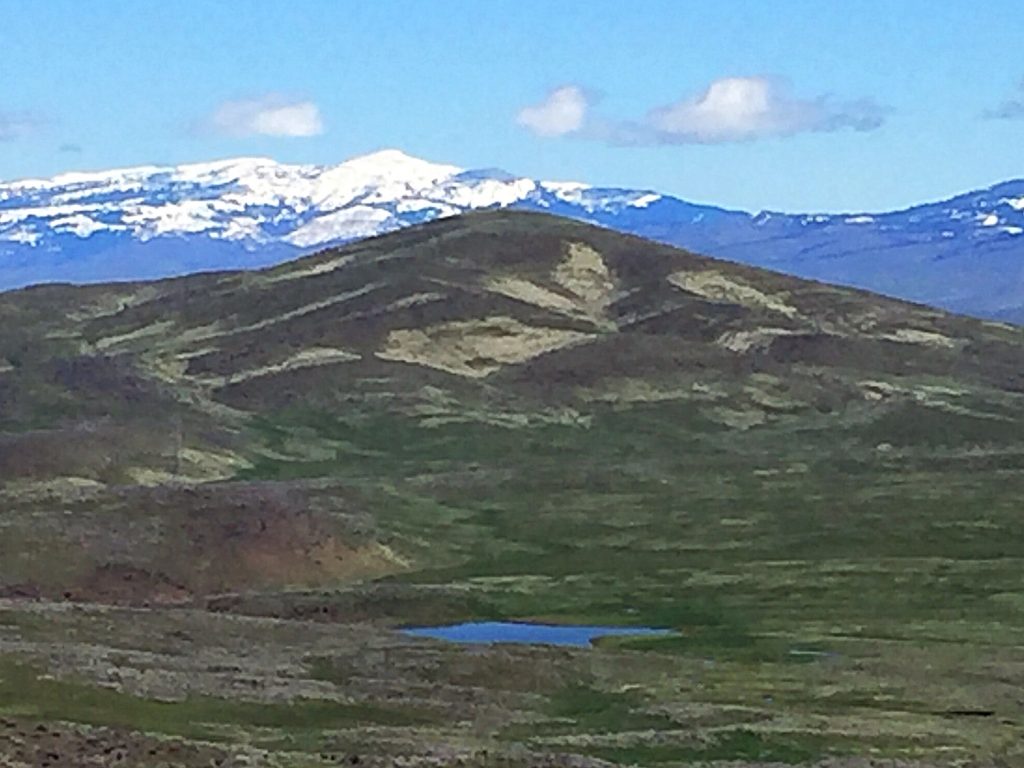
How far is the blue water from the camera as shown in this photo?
426ft

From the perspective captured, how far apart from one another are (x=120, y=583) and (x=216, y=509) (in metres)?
17.9

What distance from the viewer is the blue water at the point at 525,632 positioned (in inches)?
5108

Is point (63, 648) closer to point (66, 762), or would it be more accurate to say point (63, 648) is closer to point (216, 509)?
point (66, 762)

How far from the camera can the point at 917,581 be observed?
155 metres

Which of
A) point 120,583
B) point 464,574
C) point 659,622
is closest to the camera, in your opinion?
point 659,622

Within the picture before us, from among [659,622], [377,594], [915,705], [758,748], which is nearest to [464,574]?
[377,594]

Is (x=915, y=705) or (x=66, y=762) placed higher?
(x=66, y=762)

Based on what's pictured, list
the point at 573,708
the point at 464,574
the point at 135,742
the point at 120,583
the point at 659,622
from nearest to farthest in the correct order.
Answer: the point at 135,742, the point at 573,708, the point at 659,622, the point at 120,583, the point at 464,574

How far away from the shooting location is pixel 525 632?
440 feet

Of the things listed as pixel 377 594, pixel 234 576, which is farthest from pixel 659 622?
pixel 234 576

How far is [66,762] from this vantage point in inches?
2564

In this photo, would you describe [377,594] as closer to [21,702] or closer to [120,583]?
[120,583]

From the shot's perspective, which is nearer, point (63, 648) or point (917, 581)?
point (63, 648)

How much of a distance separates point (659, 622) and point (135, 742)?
72.8 m
